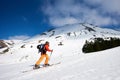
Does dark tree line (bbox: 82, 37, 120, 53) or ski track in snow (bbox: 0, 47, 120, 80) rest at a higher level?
dark tree line (bbox: 82, 37, 120, 53)

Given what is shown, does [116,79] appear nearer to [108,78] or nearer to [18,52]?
[108,78]

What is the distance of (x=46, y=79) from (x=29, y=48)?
128814 mm

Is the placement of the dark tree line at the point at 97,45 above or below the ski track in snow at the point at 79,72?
above

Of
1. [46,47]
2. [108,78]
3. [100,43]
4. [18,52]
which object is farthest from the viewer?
[18,52]

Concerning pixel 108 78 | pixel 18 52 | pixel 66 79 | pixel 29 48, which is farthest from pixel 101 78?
pixel 29 48

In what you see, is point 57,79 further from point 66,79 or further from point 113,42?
point 113,42

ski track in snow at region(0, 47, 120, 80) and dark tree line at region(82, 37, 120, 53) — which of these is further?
dark tree line at region(82, 37, 120, 53)

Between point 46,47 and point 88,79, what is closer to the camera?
point 88,79

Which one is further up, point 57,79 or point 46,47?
point 46,47

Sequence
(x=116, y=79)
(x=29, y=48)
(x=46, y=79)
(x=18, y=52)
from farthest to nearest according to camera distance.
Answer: (x=29, y=48) → (x=18, y=52) → (x=46, y=79) → (x=116, y=79)

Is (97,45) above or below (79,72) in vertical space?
above

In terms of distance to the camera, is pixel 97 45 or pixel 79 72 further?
pixel 97 45

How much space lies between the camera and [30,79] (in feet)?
31.7

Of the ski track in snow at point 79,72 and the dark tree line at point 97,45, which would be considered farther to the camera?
the dark tree line at point 97,45
